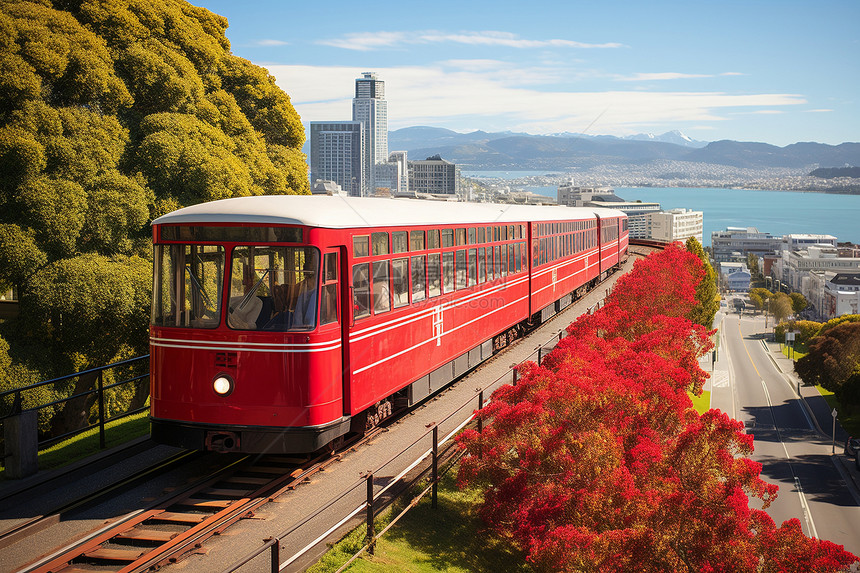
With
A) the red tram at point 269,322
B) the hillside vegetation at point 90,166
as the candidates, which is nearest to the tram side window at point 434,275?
the red tram at point 269,322

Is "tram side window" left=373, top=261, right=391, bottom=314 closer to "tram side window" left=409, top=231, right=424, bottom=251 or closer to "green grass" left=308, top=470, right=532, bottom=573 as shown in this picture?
"tram side window" left=409, top=231, right=424, bottom=251

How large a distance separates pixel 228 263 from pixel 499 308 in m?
9.58

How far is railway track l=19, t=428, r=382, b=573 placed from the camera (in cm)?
692

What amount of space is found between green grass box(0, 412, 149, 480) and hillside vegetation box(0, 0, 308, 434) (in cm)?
284

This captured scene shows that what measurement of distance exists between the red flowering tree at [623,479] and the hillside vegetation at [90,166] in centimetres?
Answer: 938

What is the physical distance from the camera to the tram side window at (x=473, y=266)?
48.4 ft

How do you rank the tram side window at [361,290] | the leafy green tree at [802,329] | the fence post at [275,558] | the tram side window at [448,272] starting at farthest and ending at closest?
the leafy green tree at [802,329], the tram side window at [448,272], the tram side window at [361,290], the fence post at [275,558]

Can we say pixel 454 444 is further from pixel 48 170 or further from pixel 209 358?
pixel 48 170

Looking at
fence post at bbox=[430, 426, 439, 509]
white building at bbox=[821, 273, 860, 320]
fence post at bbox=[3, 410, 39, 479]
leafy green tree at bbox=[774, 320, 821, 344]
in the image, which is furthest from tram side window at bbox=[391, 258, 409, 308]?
white building at bbox=[821, 273, 860, 320]

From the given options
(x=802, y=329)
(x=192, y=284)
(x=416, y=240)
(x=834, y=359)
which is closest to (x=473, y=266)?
(x=416, y=240)

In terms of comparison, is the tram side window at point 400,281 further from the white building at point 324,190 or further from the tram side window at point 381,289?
the white building at point 324,190

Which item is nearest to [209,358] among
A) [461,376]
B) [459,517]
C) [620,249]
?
[459,517]

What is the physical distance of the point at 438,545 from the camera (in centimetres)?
826

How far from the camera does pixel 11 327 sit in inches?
589
